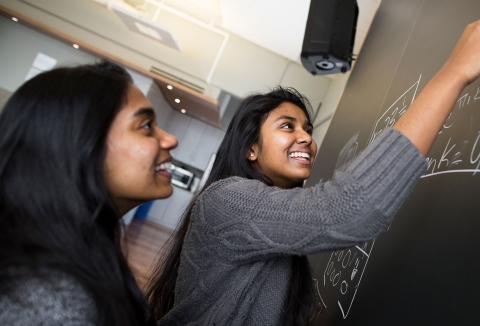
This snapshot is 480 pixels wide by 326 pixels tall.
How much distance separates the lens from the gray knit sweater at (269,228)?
65 cm

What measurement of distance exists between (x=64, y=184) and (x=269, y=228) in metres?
0.40

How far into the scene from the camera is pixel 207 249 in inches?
38.0

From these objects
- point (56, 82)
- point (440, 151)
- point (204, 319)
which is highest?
point (440, 151)

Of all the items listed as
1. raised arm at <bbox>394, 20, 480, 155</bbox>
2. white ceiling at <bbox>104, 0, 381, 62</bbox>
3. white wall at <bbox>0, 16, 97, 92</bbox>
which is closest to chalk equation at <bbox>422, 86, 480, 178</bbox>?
raised arm at <bbox>394, 20, 480, 155</bbox>

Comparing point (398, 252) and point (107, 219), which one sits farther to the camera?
point (398, 252)

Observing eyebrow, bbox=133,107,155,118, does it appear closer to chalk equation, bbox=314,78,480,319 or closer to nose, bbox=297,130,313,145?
nose, bbox=297,130,313,145

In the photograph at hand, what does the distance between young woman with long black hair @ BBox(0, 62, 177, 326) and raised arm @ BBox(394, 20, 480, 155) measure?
0.51 m

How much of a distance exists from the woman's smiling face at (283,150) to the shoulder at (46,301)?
2.48ft

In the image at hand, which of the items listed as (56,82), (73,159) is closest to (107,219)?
(73,159)

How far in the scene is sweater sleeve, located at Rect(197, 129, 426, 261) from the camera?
649mm

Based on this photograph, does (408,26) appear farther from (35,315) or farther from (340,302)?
(35,315)

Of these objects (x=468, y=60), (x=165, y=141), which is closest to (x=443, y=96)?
(x=468, y=60)

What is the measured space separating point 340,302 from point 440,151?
2.05 feet

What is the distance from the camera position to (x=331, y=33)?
84.8 inches
